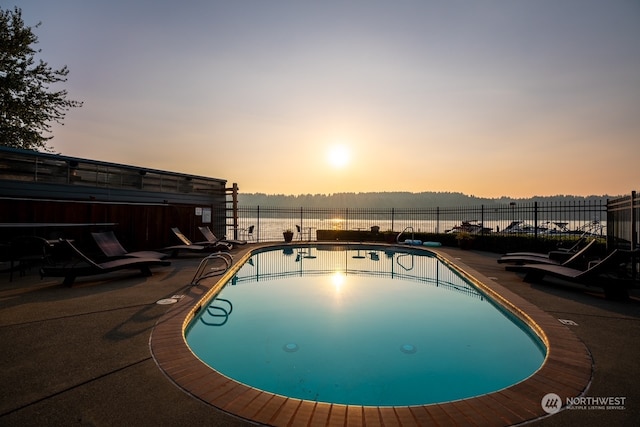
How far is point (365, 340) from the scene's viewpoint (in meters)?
4.81

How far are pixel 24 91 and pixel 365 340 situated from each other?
21.9m

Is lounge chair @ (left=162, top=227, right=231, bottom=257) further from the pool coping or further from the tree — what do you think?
the tree

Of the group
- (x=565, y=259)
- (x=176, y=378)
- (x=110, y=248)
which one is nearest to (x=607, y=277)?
(x=565, y=259)

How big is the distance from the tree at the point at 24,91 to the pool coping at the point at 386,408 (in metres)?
20.2

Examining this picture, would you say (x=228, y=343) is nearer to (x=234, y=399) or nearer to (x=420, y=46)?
(x=234, y=399)

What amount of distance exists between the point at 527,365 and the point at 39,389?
197 inches

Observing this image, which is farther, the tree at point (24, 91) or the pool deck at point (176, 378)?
the tree at point (24, 91)

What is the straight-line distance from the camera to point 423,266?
11.3m

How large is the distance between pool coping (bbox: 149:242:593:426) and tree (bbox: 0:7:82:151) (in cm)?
2022

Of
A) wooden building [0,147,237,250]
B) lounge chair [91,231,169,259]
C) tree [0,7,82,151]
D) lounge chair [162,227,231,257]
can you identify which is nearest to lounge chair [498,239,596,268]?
lounge chair [162,227,231,257]

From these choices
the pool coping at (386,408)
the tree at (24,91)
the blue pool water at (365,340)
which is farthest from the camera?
the tree at (24,91)

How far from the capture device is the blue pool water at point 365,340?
11.6 feet

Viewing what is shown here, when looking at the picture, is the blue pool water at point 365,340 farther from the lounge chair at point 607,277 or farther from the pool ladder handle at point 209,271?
the lounge chair at point 607,277

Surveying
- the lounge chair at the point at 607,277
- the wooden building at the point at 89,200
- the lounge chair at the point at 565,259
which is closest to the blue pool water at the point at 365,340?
the lounge chair at the point at 607,277
